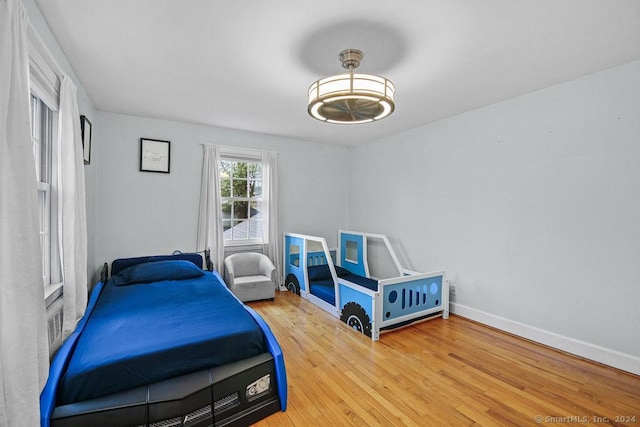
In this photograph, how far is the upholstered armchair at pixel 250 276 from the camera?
386 cm

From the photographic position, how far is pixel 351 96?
182 cm

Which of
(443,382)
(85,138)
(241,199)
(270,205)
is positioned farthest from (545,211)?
(85,138)

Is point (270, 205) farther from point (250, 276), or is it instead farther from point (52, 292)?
point (52, 292)

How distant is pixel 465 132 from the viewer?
3.43 m

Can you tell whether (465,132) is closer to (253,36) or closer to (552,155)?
(552,155)

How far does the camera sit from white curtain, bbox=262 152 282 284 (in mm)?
4480

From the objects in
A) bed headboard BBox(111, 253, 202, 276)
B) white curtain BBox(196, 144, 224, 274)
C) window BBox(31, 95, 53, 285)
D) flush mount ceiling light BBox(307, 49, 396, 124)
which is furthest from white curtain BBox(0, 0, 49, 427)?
white curtain BBox(196, 144, 224, 274)

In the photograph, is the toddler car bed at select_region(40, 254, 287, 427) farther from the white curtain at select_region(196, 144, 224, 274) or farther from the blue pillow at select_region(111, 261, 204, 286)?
the white curtain at select_region(196, 144, 224, 274)

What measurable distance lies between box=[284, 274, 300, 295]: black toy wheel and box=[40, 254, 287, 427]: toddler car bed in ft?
6.59

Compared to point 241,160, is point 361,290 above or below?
below

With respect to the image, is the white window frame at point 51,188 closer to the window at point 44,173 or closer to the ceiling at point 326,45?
the window at point 44,173

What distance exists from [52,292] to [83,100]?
1.87 meters

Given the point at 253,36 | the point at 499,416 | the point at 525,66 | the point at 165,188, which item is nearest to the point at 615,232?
the point at 525,66

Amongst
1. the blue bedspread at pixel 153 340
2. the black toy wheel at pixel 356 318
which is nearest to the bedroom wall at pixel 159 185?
the blue bedspread at pixel 153 340
